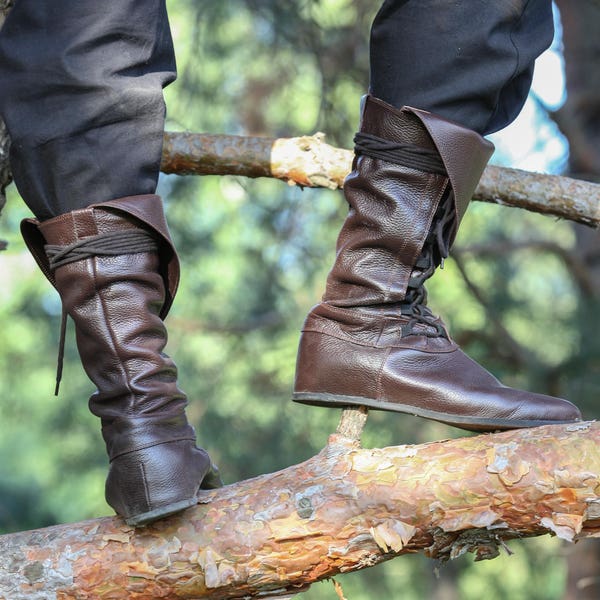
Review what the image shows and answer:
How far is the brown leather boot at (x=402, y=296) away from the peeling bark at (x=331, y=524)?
0.24 ft

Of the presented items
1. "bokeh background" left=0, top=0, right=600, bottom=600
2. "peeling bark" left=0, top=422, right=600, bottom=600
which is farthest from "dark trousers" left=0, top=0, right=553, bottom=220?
"bokeh background" left=0, top=0, right=600, bottom=600

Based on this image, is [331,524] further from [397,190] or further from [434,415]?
[397,190]

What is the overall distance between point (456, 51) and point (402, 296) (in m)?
0.37

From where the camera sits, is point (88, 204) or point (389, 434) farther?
point (389, 434)

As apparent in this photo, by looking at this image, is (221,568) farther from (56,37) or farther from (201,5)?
(201,5)

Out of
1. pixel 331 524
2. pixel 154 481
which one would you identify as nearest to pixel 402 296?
pixel 331 524

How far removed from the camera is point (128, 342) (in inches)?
48.8

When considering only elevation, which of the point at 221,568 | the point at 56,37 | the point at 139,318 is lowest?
the point at 221,568

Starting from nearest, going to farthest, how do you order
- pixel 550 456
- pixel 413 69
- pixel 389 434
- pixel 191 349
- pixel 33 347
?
pixel 550 456
pixel 413 69
pixel 389 434
pixel 191 349
pixel 33 347

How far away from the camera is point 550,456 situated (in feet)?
3.94

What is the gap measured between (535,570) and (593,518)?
11.8 ft

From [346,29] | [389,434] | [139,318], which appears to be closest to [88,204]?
[139,318]

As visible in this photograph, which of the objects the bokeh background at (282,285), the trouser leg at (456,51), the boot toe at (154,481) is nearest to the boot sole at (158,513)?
the boot toe at (154,481)

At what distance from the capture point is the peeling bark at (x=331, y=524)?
1210 millimetres
